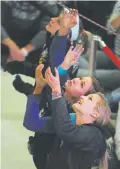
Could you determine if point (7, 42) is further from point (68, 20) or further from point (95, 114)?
point (95, 114)

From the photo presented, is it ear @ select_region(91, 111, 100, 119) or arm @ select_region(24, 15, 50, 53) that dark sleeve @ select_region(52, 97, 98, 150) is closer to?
ear @ select_region(91, 111, 100, 119)

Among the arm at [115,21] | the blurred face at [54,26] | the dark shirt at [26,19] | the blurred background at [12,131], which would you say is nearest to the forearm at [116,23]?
the arm at [115,21]

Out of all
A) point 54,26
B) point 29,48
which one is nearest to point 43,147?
point 54,26

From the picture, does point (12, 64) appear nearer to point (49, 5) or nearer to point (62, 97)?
point (49, 5)

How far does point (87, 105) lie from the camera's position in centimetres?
92

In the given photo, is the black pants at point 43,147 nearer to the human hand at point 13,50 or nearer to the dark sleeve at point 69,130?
the dark sleeve at point 69,130

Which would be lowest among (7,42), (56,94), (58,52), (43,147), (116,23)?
(43,147)

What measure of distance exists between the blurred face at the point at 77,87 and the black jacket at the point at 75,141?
7 centimetres

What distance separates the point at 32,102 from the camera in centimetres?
97

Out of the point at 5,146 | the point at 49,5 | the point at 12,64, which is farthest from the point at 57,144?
the point at 49,5

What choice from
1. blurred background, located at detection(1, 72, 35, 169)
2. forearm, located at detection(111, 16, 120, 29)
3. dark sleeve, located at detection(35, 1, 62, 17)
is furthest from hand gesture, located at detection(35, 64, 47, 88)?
dark sleeve, located at detection(35, 1, 62, 17)

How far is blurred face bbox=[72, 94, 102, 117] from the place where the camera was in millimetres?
919

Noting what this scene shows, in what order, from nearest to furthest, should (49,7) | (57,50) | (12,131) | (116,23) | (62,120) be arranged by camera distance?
(62,120)
(57,50)
(116,23)
(12,131)
(49,7)

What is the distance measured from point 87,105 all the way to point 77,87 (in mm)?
63
